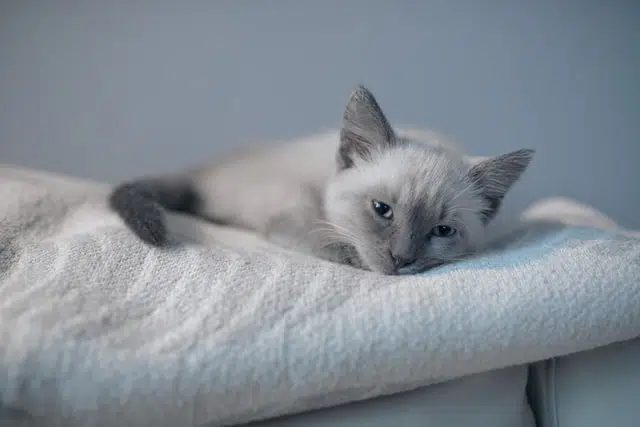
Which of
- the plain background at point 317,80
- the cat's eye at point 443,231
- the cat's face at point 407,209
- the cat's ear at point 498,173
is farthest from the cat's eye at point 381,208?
the plain background at point 317,80

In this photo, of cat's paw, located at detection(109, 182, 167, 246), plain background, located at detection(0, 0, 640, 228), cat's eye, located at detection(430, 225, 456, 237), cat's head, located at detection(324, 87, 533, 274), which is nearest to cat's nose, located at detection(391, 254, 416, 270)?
cat's head, located at detection(324, 87, 533, 274)

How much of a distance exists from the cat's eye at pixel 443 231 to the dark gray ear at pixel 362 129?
0.72 feet

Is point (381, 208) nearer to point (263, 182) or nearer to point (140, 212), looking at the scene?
point (263, 182)

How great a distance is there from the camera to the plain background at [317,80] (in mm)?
1581

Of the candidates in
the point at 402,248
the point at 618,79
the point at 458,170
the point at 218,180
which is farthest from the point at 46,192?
the point at 618,79

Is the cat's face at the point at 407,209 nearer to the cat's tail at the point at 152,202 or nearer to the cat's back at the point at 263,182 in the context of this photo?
the cat's back at the point at 263,182

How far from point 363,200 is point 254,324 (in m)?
0.42

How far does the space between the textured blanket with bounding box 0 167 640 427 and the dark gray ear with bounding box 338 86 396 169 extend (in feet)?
1.11

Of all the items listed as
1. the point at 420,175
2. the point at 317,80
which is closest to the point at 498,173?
the point at 420,175

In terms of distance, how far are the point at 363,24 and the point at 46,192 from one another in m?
1.07

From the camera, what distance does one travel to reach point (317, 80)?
5.31ft

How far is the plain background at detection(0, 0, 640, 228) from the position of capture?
158 cm

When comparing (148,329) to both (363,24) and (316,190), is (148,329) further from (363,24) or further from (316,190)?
(363,24)

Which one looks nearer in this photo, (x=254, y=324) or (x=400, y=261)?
(x=254, y=324)
